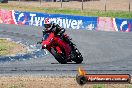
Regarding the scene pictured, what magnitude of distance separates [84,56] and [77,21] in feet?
52.2

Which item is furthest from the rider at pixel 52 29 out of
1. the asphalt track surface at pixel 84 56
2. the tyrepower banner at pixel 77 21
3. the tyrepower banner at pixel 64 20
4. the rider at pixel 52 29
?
the tyrepower banner at pixel 64 20

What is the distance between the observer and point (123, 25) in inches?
1583

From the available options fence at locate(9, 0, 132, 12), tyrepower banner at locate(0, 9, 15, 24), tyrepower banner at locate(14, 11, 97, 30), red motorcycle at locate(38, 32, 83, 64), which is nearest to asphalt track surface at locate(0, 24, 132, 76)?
tyrepower banner at locate(14, 11, 97, 30)

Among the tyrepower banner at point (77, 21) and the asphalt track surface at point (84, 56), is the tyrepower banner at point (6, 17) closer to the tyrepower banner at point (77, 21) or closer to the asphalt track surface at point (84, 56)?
the tyrepower banner at point (77, 21)

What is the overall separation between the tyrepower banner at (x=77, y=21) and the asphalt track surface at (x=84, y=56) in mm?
1073

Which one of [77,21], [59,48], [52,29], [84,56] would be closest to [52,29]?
[52,29]

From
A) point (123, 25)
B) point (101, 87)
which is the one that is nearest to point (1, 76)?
point (101, 87)

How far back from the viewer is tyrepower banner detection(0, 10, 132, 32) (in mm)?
40188

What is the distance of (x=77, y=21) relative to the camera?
41531 millimetres

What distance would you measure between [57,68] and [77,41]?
1376 centimetres

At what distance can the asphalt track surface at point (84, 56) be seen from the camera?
20328mm

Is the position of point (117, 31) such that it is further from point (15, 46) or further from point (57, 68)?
point (57, 68)

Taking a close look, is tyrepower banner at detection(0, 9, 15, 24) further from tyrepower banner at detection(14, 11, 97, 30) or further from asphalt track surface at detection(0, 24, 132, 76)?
asphalt track surface at detection(0, 24, 132, 76)

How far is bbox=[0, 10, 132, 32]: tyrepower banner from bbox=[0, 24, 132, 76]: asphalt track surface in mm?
1073
